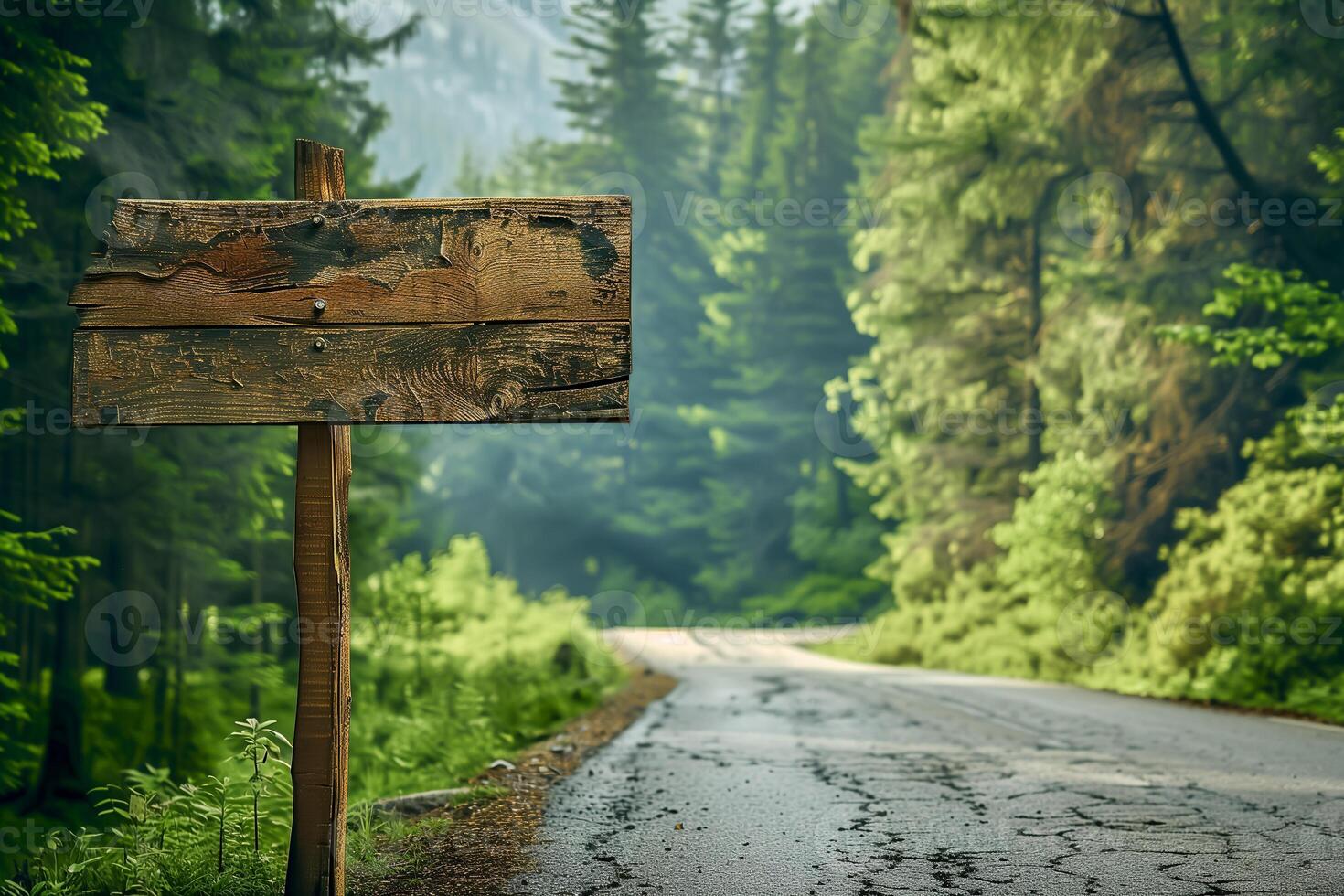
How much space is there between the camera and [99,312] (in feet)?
14.2

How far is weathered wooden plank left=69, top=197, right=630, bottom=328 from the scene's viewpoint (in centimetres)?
434

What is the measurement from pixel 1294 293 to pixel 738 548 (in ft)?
128

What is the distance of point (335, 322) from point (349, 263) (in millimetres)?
235

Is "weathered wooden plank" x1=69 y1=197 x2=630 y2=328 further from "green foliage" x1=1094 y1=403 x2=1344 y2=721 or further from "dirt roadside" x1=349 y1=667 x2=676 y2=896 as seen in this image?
"green foliage" x1=1094 y1=403 x2=1344 y2=721

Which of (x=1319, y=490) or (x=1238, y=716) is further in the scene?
(x=1319, y=490)

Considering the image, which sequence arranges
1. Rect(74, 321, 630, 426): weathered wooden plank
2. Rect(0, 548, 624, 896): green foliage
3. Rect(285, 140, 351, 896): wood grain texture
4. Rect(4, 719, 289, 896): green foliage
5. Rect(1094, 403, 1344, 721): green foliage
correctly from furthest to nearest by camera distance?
Rect(1094, 403, 1344, 721): green foliage → Rect(0, 548, 624, 896): green foliage → Rect(4, 719, 289, 896): green foliage → Rect(285, 140, 351, 896): wood grain texture → Rect(74, 321, 630, 426): weathered wooden plank

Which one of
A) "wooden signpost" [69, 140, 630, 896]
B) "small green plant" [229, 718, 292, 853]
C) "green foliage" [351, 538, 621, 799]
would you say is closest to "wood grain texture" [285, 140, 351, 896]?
"wooden signpost" [69, 140, 630, 896]

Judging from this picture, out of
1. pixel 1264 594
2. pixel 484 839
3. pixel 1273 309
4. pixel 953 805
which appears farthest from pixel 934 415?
pixel 484 839

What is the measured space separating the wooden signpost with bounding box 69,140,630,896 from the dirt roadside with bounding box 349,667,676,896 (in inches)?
44.6

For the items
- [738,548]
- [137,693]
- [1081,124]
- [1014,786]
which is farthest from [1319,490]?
[738,548]

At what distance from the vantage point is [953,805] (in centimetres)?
720

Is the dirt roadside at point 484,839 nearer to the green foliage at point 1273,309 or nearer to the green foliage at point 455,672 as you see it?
the green foliage at point 455,672

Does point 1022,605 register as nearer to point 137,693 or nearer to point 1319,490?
point 1319,490

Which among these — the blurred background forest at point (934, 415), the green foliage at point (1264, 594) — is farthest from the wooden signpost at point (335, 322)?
the green foliage at point (1264, 594)
